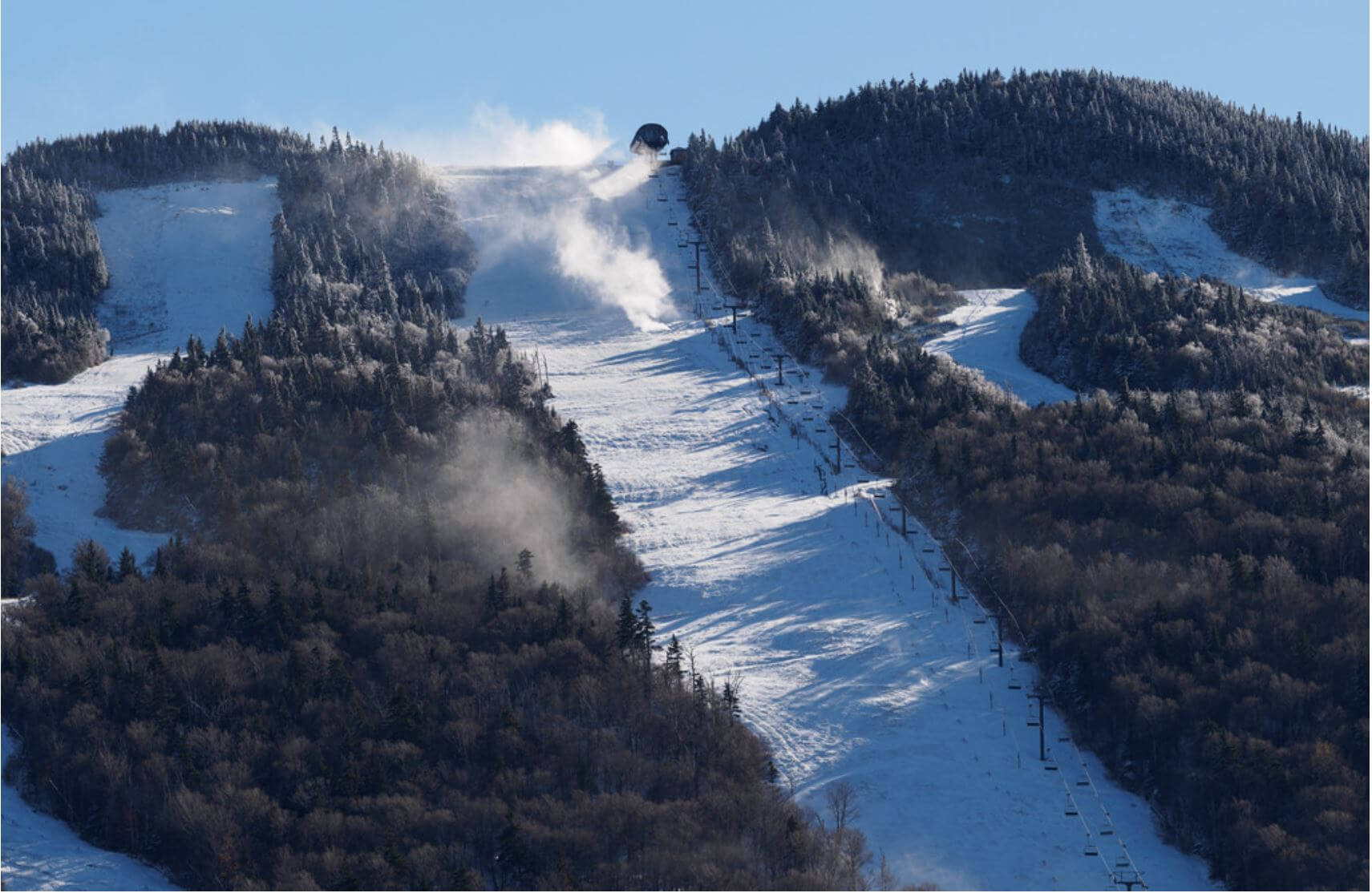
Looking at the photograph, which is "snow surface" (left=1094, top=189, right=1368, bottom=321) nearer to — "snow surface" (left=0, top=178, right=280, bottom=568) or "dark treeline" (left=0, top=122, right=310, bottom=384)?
"snow surface" (left=0, top=178, right=280, bottom=568)

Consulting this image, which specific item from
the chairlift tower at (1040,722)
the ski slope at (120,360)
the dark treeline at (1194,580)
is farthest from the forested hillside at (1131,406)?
the ski slope at (120,360)

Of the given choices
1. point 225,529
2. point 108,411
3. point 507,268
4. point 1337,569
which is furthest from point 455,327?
point 1337,569

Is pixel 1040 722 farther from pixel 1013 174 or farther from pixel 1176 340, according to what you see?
pixel 1013 174

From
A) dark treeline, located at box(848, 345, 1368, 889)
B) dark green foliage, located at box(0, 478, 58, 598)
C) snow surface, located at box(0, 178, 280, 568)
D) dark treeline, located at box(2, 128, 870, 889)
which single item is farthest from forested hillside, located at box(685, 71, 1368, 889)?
dark green foliage, located at box(0, 478, 58, 598)

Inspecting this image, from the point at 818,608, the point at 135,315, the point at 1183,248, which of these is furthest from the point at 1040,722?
the point at 135,315

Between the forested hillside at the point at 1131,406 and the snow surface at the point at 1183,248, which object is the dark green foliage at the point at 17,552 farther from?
the snow surface at the point at 1183,248

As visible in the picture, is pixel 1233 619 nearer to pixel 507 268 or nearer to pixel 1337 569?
pixel 1337 569
